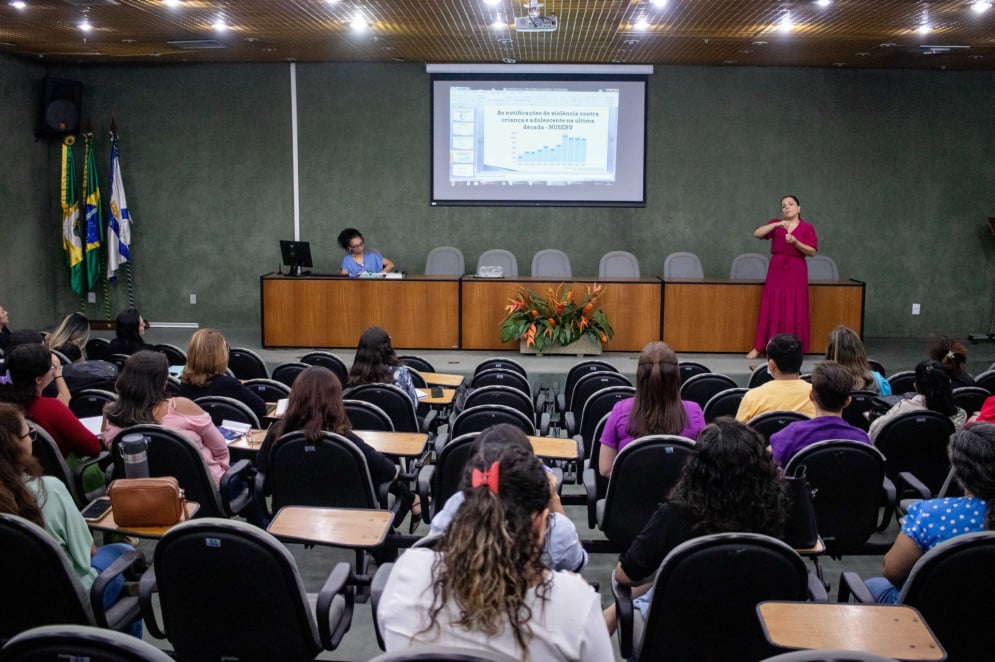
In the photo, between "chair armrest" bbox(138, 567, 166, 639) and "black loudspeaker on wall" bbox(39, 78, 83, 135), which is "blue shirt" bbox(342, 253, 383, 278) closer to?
"black loudspeaker on wall" bbox(39, 78, 83, 135)

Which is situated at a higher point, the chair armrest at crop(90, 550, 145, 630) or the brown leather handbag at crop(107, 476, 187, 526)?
the brown leather handbag at crop(107, 476, 187, 526)

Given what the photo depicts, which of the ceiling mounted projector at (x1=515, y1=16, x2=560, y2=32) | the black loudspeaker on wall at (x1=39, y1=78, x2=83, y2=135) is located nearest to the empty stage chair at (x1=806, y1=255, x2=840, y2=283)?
the ceiling mounted projector at (x1=515, y1=16, x2=560, y2=32)

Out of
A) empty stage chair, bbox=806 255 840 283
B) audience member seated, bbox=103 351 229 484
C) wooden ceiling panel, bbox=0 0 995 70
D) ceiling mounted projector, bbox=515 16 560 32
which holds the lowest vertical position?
audience member seated, bbox=103 351 229 484

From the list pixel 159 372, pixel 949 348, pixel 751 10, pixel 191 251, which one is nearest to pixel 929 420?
pixel 949 348

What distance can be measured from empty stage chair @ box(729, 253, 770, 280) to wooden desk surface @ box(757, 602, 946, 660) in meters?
8.61

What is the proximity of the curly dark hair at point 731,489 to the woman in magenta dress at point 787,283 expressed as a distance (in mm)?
6583

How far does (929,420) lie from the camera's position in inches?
172

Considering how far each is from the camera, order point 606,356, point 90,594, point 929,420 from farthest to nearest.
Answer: point 606,356 < point 929,420 < point 90,594

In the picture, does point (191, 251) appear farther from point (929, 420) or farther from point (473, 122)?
point (929, 420)

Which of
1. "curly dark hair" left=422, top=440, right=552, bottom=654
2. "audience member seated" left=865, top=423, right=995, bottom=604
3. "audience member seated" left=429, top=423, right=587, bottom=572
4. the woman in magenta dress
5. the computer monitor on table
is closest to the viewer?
"curly dark hair" left=422, top=440, right=552, bottom=654

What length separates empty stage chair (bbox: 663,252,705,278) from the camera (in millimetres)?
10711

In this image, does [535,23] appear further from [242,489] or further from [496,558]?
[496,558]

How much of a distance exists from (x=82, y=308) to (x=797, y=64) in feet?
31.4

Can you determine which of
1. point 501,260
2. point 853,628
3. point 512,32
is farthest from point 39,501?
point 501,260
